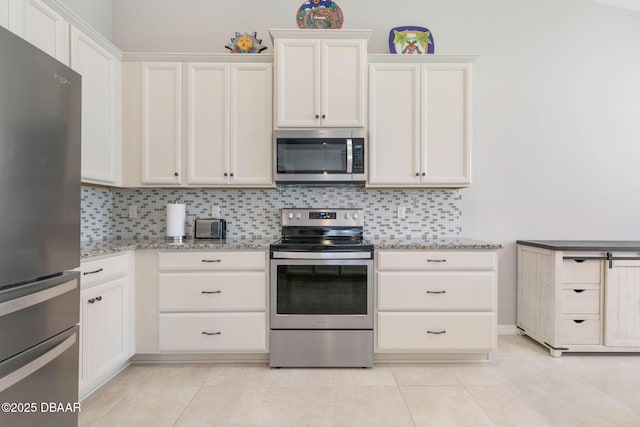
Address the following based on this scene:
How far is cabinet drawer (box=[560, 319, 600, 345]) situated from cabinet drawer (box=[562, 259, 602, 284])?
31 cm

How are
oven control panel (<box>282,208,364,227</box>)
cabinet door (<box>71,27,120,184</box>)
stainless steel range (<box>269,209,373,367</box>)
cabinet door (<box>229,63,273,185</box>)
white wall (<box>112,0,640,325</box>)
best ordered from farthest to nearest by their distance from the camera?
white wall (<box>112,0,640,325</box>)
oven control panel (<box>282,208,364,227</box>)
cabinet door (<box>229,63,273,185</box>)
stainless steel range (<box>269,209,373,367</box>)
cabinet door (<box>71,27,120,184</box>)

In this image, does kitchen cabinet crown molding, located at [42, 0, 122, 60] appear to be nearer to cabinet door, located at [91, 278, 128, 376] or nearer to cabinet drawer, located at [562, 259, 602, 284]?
cabinet door, located at [91, 278, 128, 376]

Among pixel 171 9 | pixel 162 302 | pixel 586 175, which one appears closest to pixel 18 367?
pixel 162 302

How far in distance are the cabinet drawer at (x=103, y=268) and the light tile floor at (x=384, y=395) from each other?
709 mm

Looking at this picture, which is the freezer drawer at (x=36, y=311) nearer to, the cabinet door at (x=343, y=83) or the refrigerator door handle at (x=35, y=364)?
the refrigerator door handle at (x=35, y=364)

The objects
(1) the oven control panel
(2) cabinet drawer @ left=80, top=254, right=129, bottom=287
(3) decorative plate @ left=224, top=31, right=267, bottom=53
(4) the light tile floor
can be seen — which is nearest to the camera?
(4) the light tile floor

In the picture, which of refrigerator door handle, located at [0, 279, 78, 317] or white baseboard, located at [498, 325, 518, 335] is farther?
white baseboard, located at [498, 325, 518, 335]

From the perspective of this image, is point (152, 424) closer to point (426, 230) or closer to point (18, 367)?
point (18, 367)

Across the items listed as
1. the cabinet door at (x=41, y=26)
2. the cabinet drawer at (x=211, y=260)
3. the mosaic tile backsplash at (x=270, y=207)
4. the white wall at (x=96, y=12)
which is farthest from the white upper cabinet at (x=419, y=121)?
the white wall at (x=96, y=12)

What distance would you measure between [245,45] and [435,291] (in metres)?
2.42

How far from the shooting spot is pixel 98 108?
2.41m

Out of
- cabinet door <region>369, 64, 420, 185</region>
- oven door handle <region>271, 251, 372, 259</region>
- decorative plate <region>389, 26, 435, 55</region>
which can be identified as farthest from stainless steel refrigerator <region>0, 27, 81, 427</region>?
decorative plate <region>389, 26, 435, 55</region>

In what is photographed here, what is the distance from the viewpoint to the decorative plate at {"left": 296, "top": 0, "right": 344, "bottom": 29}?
9.07 ft

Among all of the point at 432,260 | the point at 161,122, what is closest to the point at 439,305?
the point at 432,260
